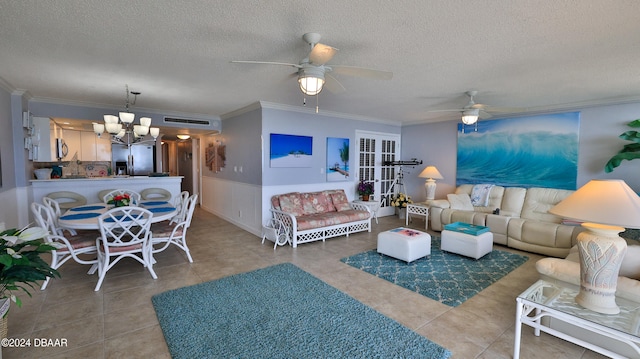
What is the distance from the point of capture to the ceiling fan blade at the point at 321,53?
2035 millimetres

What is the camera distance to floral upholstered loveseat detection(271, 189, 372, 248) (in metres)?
4.61

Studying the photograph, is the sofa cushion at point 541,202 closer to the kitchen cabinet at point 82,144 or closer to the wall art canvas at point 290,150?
the wall art canvas at point 290,150

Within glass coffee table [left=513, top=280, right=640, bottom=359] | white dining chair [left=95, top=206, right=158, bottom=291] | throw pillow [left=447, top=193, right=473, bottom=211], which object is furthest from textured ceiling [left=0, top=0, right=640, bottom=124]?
throw pillow [left=447, top=193, right=473, bottom=211]

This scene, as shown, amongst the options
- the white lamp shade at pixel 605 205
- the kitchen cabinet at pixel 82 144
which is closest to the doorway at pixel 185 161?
the kitchen cabinet at pixel 82 144

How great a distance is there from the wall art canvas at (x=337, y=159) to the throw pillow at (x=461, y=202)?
2.19m

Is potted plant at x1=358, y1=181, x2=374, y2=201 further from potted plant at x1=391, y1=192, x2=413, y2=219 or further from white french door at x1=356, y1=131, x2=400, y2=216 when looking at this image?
potted plant at x1=391, y1=192, x2=413, y2=219

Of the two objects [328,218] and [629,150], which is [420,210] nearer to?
[328,218]

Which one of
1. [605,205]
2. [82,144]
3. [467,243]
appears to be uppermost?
[82,144]

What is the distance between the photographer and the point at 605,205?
5.93 ft

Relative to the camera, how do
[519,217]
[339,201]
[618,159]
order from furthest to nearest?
[339,201] → [519,217] → [618,159]

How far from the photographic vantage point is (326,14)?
1.98 metres

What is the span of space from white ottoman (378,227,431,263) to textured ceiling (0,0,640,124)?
206 cm

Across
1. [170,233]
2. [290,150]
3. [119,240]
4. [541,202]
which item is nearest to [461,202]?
[541,202]

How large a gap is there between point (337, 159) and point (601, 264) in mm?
4611
